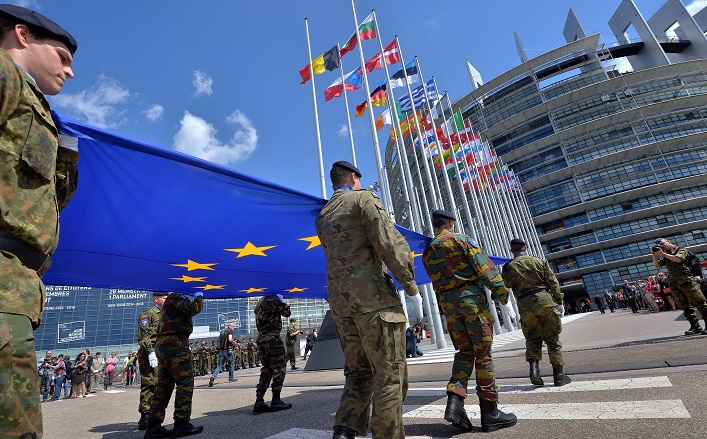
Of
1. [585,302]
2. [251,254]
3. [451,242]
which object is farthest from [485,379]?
[585,302]

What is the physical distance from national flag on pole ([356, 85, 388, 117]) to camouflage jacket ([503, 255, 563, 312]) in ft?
45.0

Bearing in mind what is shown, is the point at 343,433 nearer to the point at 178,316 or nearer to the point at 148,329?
the point at 178,316

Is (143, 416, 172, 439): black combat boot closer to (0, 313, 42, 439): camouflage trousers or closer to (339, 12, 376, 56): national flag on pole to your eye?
(0, 313, 42, 439): camouflage trousers

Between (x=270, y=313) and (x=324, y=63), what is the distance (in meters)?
12.7

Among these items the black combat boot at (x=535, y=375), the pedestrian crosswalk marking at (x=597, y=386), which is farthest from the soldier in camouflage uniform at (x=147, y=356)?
the black combat boot at (x=535, y=375)

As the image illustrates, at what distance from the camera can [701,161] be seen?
4656 cm

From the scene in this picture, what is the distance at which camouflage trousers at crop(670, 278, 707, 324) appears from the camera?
6.58 meters

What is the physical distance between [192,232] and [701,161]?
6425cm

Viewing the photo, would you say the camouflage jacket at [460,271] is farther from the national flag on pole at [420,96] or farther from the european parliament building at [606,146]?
the european parliament building at [606,146]

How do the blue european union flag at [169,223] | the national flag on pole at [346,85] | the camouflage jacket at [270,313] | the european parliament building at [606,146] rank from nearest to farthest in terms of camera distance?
1. the blue european union flag at [169,223]
2. the camouflage jacket at [270,313]
3. the national flag on pole at [346,85]
4. the european parliament building at [606,146]

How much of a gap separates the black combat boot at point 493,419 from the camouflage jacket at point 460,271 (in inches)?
37.3

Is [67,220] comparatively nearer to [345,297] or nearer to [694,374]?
[345,297]

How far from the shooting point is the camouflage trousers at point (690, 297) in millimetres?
6579

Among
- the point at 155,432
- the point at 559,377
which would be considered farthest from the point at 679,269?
the point at 155,432
